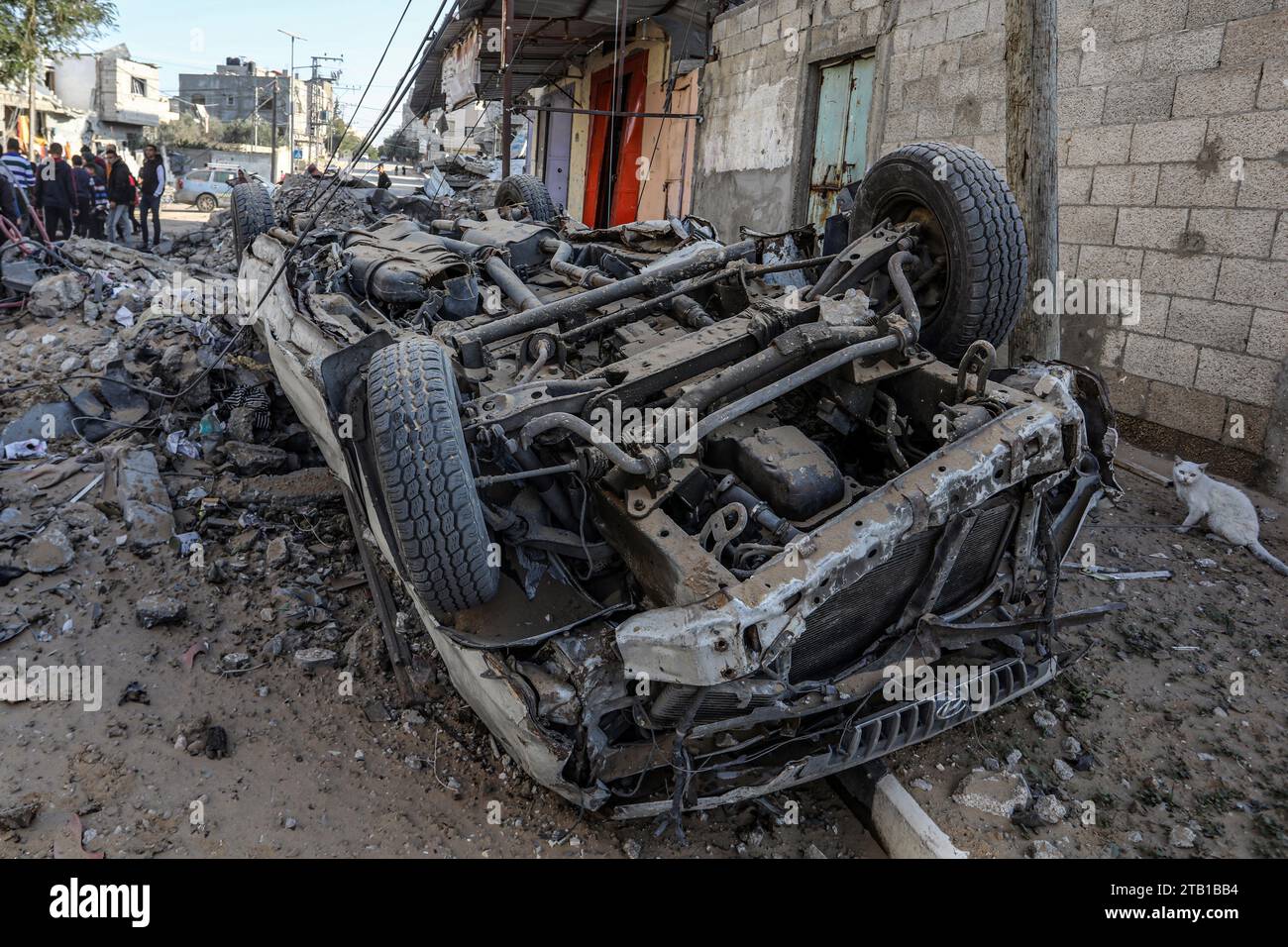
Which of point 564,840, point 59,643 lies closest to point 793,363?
point 564,840

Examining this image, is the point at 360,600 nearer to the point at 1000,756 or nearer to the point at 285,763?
the point at 285,763

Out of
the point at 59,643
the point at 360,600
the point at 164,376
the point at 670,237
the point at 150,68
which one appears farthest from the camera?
the point at 150,68

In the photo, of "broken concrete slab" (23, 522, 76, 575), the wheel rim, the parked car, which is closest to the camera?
the wheel rim

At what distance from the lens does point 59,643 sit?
361 cm

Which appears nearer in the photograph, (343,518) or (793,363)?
(793,363)

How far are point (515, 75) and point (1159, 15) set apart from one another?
1280 cm

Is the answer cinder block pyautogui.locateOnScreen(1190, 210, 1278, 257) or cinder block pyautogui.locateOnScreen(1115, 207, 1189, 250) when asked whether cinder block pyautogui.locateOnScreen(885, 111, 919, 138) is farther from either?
cinder block pyautogui.locateOnScreen(1190, 210, 1278, 257)

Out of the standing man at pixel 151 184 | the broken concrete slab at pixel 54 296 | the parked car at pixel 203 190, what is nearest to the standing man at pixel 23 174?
the standing man at pixel 151 184

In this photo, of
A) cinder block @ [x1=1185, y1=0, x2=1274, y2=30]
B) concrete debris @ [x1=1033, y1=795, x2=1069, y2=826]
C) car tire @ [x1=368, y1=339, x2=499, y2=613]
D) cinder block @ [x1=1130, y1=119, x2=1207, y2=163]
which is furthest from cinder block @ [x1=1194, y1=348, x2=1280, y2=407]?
car tire @ [x1=368, y1=339, x2=499, y2=613]

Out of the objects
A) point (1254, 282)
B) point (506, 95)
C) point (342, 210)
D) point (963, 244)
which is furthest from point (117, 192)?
point (1254, 282)

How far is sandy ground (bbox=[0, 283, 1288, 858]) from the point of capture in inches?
105

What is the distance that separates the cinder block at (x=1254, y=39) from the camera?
15.6 ft

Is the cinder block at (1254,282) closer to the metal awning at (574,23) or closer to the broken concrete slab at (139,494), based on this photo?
the broken concrete slab at (139,494)

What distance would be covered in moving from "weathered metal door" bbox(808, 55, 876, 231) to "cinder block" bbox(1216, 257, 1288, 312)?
12.2 feet
